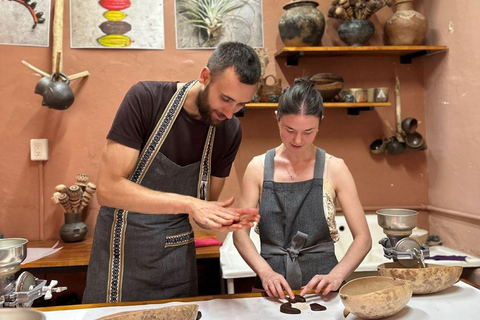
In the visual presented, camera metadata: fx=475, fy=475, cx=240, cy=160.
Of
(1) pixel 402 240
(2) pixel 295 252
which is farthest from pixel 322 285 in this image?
(1) pixel 402 240

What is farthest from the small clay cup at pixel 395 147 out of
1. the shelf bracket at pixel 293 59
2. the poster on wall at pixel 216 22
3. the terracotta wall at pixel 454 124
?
the poster on wall at pixel 216 22

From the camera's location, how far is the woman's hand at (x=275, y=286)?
5.76 feet

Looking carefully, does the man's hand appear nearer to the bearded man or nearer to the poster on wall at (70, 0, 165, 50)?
the bearded man

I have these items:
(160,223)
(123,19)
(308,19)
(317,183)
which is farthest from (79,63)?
(317,183)

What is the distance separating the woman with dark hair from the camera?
78.2 inches

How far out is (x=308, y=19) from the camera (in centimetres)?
334

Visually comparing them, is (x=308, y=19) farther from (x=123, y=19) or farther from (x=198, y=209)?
(x=198, y=209)

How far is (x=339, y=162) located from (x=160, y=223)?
0.84 m

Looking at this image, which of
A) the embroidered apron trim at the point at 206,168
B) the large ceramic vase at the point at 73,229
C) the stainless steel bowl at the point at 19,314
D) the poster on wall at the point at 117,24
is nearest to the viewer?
the stainless steel bowl at the point at 19,314

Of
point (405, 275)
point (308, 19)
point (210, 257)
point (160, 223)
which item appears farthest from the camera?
point (308, 19)

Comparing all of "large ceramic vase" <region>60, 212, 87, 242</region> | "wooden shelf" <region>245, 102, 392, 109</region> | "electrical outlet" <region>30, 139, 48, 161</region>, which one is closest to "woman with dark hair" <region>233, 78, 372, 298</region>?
"wooden shelf" <region>245, 102, 392, 109</region>

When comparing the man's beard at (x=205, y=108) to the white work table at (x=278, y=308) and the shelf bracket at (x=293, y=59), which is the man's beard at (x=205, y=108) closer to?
the white work table at (x=278, y=308)

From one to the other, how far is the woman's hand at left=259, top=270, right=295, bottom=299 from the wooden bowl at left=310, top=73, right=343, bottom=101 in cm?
186

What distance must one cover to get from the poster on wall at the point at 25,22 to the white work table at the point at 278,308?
2.36m
